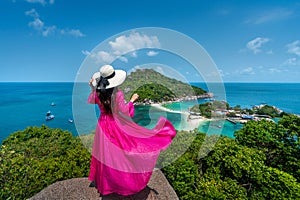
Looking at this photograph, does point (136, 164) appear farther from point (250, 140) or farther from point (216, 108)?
point (250, 140)

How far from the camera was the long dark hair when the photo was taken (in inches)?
129

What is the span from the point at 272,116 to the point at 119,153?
65364 millimetres

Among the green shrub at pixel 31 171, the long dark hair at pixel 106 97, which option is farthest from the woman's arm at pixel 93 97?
the green shrub at pixel 31 171

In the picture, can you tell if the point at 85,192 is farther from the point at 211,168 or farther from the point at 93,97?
the point at 211,168

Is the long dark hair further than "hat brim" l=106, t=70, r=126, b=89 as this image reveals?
Yes

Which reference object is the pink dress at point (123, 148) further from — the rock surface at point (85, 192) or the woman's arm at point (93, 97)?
the rock surface at point (85, 192)

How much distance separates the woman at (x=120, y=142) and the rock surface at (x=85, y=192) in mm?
695

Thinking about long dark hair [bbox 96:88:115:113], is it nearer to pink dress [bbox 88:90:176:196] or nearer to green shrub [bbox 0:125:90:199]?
pink dress [bbox 88:90:176:196]

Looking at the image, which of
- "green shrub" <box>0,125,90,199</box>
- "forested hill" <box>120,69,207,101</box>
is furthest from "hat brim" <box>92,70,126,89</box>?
"green shrub" <box>0,125,90,199</box>

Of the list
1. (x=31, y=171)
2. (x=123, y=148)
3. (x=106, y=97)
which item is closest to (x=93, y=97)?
(x=106, y=97)

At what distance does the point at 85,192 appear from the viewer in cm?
439

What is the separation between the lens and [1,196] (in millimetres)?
5395

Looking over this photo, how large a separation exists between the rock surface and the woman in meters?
0.69

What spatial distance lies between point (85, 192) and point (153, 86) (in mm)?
3194
